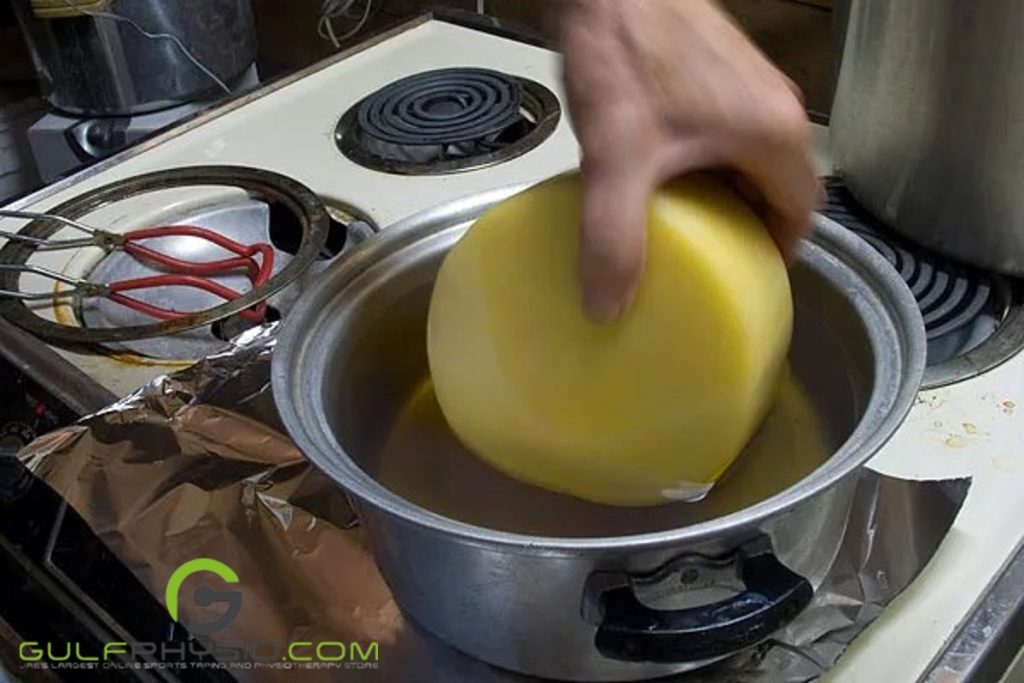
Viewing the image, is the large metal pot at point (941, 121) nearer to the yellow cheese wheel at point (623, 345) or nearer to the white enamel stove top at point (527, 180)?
the white enamel stove top at point (527, 180)

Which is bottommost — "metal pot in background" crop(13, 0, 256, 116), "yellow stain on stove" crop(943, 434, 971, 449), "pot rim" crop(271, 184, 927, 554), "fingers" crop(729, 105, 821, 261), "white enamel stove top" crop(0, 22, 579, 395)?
"metal pot in background" crop(13, 0, 256, 116)

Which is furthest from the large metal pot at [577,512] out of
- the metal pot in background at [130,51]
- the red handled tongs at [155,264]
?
the metal pot in background at [130,51]

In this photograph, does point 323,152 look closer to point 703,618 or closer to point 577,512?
point 577,512

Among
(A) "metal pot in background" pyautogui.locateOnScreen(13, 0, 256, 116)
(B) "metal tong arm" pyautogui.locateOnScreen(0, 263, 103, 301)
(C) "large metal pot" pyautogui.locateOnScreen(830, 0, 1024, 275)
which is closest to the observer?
(C) "large metal pot" pyautogui.locateOnScreen(830, 0, 1024, 275)

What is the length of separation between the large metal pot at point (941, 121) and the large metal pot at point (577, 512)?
0.17 meters

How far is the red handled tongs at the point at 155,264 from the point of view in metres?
0.75

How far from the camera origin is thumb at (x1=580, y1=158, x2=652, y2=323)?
1.35 feet

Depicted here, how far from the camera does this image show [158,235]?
2.66ft

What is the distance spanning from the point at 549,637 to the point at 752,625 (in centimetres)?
8

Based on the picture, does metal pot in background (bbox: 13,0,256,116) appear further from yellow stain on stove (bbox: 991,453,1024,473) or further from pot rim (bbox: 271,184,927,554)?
yellow stain on stove (bbox: 991,453,1024,473)

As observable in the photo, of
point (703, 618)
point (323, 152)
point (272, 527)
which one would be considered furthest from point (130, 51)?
point (703, 618)

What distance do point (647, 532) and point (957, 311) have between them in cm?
29

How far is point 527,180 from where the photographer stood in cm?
82

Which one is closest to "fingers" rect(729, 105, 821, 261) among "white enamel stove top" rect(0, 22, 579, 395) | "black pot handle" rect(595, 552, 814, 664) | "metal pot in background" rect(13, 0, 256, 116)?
"black pot handle" rect(595, 552, 814, 664)
